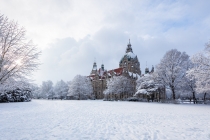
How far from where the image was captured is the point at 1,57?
1214 centimetres

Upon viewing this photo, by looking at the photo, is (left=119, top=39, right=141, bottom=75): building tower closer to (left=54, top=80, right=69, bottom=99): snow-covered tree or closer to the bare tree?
(left=54, top=80, right=69, bottom=99): snow-covered tree

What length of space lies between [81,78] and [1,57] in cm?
6093

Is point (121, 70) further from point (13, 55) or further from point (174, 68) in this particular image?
point (13, 55)

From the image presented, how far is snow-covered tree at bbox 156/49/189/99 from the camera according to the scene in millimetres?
35625

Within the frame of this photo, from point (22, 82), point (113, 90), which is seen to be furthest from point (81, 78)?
point (22, 82)

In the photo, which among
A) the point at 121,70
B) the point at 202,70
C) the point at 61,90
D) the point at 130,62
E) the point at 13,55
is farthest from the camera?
the point at 130,62

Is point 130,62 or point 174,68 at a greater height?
point 130,62

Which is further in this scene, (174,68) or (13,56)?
(174,68)

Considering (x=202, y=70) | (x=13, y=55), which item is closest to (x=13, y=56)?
(x=13, y=55)

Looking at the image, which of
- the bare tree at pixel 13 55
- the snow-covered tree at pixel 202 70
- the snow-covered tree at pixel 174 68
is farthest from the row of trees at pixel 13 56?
the snow-covered tree at pixel 174 68

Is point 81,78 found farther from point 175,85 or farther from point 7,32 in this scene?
point 7,32

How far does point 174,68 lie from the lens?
35.4m

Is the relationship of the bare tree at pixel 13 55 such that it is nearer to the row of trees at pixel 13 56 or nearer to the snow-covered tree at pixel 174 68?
the row of trees at pixel 13 56

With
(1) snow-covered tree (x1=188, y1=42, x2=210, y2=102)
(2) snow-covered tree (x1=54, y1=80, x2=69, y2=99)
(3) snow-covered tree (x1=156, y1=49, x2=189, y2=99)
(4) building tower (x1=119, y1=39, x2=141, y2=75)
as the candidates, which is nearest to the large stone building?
(4) building tower (x1=119, y1=39, x2=141, y2=75)
